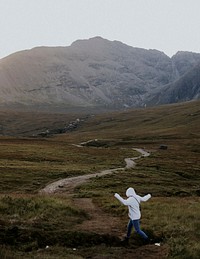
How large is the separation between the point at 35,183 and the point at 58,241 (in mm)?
33528

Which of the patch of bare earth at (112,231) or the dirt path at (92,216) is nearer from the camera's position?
the patch of bare earth at (112,231)

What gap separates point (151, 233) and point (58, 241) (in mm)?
6278

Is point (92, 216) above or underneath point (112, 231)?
underneath

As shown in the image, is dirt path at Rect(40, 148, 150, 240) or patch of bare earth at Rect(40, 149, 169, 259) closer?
patch of bare earth at Rect(40, 149, 169, 259)

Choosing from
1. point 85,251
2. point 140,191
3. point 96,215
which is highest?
point 85,251

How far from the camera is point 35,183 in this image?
55.3m

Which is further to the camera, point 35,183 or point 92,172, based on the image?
point 92,172

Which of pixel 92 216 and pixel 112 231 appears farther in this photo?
pixel 92 216

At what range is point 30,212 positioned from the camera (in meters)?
28.5

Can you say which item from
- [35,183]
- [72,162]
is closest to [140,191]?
[35,183]

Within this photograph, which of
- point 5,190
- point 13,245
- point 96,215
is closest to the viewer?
point 13,245

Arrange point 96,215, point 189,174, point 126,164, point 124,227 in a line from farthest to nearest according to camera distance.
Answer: point 126,164 < point 189,174 < point 96,215 < point 124,227

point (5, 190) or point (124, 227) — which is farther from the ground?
point (124, 227)

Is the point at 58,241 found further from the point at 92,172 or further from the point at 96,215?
the point at 92,172
